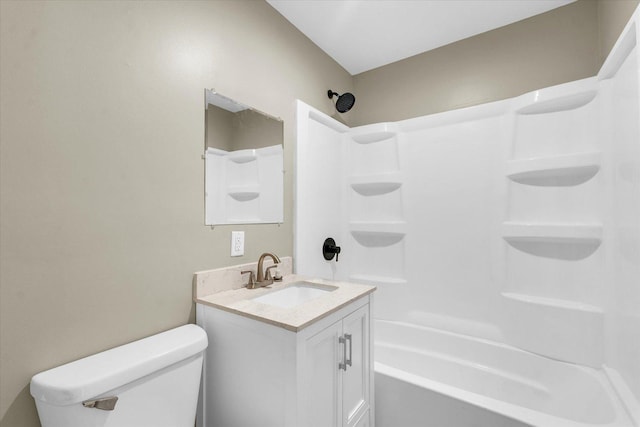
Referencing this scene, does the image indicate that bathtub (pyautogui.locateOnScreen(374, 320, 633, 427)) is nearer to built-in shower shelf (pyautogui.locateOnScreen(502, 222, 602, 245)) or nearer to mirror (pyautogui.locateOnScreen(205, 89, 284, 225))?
built-in shower shelf (pyautogui.locateOnScreen(502, 222, 602, 245))

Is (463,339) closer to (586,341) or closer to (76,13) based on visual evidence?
(586,341)

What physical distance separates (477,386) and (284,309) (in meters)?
1.58

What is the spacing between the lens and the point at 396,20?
6.20 feet

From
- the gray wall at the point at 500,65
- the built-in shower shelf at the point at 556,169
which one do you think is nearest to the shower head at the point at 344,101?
the gray wall at the point at 500,65

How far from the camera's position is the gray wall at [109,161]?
84 cm

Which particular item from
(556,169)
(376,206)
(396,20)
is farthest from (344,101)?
(556,169)

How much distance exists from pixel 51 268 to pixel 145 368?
1.39ft

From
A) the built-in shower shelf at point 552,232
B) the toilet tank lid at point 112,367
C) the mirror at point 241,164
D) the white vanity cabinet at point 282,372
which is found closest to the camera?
the toilet tank lid at point 112,367

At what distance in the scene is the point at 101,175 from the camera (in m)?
1.00

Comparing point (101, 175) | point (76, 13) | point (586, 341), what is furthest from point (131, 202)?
point (586, 341)

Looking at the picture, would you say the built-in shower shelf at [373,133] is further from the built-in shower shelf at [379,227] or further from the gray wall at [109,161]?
the gray wall at [109,161]

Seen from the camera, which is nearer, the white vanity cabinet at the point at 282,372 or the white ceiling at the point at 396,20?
the white vanity cabinet at the point at 282,372

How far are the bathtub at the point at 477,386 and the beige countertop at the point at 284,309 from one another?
0.54 meters

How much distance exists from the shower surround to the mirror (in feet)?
0.74
